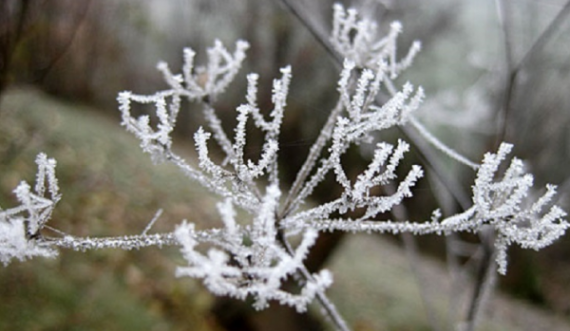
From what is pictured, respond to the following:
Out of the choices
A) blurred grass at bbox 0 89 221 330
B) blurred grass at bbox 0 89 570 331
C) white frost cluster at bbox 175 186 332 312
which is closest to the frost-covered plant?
white frost cluster at bbox 175 186 332 312

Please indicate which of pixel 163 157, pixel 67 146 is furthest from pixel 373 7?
pixel 67 146

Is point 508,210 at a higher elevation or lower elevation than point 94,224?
lower

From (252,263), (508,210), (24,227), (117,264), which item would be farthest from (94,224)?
(508,210)

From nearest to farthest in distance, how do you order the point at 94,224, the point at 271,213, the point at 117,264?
the point at 271,213
the point at 117,264
the point at 94,224

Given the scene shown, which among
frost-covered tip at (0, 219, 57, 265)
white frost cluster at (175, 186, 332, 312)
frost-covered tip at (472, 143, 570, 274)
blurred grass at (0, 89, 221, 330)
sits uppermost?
blurred grass at (0, 89, 221, 330)

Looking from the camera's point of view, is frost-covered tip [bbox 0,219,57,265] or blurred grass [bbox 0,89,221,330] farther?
blurred grass [bbox 0,89,221,330]

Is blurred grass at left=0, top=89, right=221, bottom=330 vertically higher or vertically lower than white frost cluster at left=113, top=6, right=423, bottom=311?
higher

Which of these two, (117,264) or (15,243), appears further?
(117,264)

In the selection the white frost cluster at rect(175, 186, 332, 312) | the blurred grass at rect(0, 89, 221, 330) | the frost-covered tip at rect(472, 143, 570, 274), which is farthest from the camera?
the blurred grass at rect(0, 89, 221, 330)

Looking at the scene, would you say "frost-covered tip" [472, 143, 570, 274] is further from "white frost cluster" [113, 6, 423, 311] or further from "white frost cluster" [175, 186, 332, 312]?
"white frost cluster" [175, 186, 332, 312]

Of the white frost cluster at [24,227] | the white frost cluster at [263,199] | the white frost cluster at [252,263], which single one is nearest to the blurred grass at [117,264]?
the white frost cluster at [263,199]

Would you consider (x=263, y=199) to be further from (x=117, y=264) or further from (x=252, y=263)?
(x=117, y=264)

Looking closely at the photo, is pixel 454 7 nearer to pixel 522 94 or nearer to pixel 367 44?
pixel 522 94
